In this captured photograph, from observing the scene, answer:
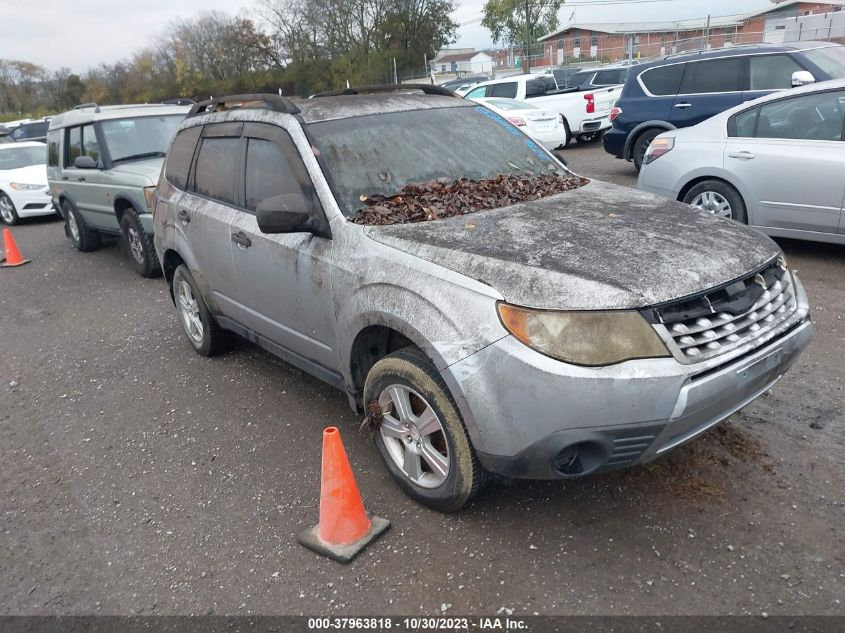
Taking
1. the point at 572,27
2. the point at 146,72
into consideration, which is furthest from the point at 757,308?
the point at 572,27

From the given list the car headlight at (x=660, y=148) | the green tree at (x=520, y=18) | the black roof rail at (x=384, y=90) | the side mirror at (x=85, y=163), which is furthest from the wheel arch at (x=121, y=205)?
the green tree at (x=520, y=18)

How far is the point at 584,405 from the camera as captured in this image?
98.1 inches

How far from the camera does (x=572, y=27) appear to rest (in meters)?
68.9

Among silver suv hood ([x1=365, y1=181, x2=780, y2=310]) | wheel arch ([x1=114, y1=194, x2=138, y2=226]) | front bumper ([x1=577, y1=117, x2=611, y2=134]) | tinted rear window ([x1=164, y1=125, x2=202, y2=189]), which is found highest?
tinted rear window ([x1=164, y1=125, x2=202, y2=189])

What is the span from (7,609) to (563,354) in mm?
2521

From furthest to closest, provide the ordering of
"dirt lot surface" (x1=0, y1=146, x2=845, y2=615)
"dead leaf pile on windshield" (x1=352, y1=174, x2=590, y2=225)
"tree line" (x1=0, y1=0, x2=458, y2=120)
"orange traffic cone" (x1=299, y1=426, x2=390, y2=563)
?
"tree line" (x1=0, y1=0, x2=458, y2=120), "dead leaf pile on windshield" (x1=352, y1=174, x2=590, y2=225), "orange traffic cone" (x1=299, y1=426, x2=390, y2=563), "dirt lot surface" (x1=0, y1=146, x2=845, y2=615)

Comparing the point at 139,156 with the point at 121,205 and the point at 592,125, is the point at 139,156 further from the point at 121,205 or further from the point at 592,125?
the point at 592,125

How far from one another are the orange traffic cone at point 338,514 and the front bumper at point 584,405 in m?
0.62

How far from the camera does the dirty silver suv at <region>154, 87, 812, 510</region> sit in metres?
2.54

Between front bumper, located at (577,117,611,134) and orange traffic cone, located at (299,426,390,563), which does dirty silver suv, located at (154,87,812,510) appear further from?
front bumper, located at (577,117,611,134)

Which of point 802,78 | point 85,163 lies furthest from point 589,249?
point 802,78

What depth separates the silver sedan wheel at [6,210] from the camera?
1337 centimetres

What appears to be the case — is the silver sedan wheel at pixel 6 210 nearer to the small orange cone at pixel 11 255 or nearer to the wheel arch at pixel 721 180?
the small orange cone at pixel 11 255

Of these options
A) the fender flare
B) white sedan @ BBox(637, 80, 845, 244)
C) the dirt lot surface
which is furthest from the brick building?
the dirt lot surface
